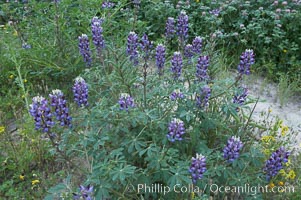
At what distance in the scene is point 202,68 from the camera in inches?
109

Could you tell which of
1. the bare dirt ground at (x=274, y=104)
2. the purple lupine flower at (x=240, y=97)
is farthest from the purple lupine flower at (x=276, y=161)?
the bare dirt ground at (x=274, y=104)

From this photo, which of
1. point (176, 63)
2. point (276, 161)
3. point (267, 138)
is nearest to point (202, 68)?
point (176, 63)

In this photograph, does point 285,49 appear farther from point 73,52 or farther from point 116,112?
point 116,112

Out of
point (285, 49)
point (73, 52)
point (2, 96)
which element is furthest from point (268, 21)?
point (2, 96)

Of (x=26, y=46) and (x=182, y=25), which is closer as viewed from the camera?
(x=182, y=25)

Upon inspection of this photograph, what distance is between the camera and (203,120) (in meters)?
2.76

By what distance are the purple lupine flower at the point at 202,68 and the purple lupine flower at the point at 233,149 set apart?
1.97ft

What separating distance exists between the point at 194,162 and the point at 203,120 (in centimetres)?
60

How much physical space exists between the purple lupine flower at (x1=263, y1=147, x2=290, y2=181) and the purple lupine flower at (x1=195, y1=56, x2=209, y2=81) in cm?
70

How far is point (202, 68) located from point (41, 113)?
1.14m

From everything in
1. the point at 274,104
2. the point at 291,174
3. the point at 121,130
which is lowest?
the point at 274,104

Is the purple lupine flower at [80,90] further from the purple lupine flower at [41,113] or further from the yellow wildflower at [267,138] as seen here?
the yellow wildflower at [267,138]

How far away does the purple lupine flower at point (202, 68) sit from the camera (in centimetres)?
275

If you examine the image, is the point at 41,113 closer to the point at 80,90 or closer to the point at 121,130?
the point at 80,90
